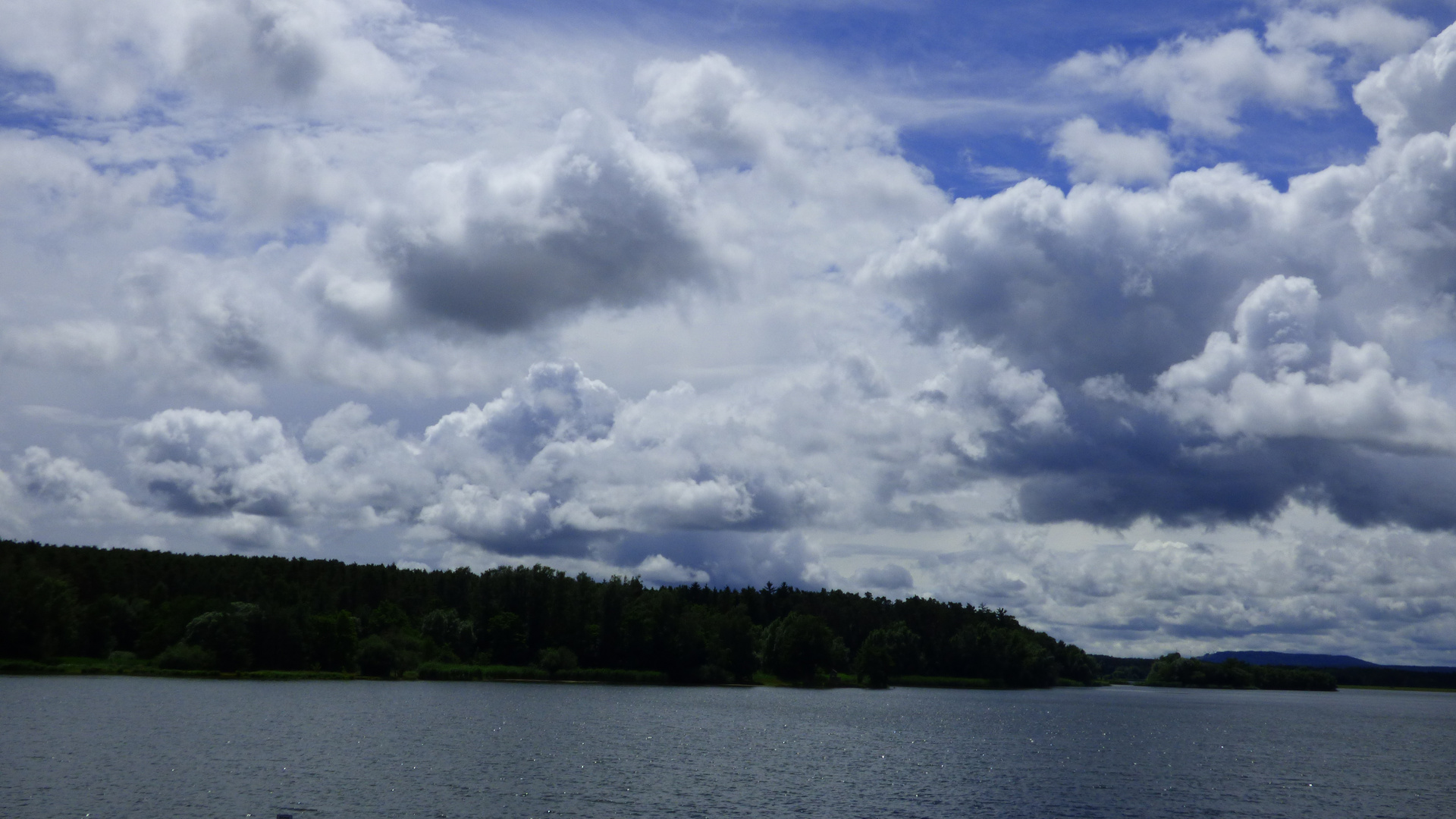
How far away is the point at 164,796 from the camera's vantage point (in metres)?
55.0

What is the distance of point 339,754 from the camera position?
2960 inches

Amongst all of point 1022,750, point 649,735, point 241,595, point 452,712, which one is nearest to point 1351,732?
point 1022,750

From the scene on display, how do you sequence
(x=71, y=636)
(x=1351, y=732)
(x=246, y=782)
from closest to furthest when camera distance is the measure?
1. (x=246, y=782)
2. (x=1351, y=732)
3. (x=71, y=636)

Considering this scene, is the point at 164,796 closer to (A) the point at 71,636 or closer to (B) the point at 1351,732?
(A) the point at 71,636

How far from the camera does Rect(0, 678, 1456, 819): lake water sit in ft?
194

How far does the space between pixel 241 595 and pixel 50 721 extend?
120728 mm

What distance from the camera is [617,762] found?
258 ft

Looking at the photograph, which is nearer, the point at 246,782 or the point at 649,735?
the point at 246,782

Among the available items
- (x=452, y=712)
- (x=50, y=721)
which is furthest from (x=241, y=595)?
(x=50, y=721)

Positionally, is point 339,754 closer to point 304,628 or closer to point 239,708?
point 239,708

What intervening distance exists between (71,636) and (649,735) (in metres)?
116

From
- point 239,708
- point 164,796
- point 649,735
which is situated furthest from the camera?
point 239,708

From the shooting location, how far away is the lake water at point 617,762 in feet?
194

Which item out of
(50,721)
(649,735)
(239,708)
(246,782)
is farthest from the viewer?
(239,708)
